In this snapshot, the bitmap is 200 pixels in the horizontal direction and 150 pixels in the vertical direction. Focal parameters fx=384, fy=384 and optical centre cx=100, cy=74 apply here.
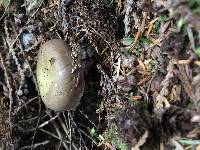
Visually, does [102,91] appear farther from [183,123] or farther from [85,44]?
[183,123]

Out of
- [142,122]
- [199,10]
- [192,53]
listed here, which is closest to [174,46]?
[192,53]

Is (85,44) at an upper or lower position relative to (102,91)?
upper

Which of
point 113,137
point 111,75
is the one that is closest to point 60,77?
point 111,75

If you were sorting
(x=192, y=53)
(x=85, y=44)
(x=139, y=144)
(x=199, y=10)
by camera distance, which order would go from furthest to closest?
(x=85, y=44) < (x=139, y=144) < (x=192, y=53) < (x=199, y=10)

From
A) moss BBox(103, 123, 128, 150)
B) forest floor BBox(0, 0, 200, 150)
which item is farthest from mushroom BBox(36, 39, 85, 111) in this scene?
moss BBox(103, 123, 128, 150)

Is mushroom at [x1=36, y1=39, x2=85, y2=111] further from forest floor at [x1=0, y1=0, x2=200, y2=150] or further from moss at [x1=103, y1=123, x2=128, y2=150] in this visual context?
moss at [x1=103, y1=123, x2=128, y2=150]

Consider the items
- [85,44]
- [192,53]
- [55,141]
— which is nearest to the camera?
[192,53]
